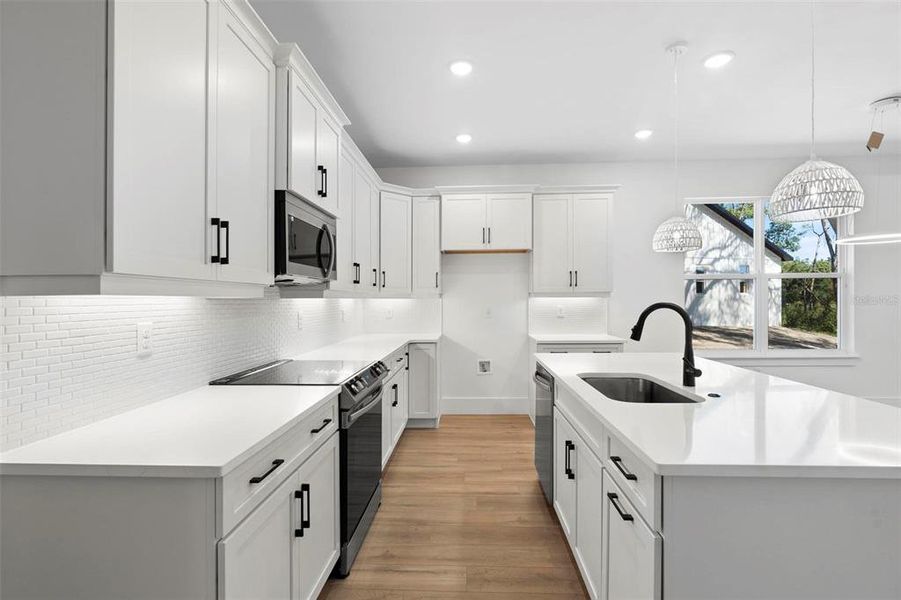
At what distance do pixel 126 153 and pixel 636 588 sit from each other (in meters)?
1.81

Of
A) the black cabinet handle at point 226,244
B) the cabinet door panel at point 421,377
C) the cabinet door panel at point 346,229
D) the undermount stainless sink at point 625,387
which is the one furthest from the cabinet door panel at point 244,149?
the cabinet door panel at point 421,377

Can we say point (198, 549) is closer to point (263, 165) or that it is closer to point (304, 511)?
point (304, 511)

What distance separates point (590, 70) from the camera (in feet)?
9.26

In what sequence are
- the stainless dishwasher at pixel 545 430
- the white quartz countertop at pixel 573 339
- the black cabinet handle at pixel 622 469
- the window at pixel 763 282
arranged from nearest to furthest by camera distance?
the black cabinet handle at pixel 622 469
the stainless dishwasher at pixel 545 430
the white quartz countertop at pixel 573 339
the window at pixel 763 282

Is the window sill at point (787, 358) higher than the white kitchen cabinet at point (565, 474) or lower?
higher

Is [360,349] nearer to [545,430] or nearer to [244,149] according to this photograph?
[545,430]

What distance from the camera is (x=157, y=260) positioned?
1.21 m

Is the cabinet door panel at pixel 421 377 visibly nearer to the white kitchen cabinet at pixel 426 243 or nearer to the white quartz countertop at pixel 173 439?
the white kitchen cabinet at pixel 426 243

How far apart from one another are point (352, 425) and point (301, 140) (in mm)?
1394

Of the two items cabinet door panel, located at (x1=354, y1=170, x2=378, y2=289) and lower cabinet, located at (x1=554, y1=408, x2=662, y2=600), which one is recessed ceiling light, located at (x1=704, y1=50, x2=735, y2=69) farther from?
cabinet door panel, located at (x1=354, y1=170, x2=378, y2=289)

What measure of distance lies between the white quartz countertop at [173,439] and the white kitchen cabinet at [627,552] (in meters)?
1.10

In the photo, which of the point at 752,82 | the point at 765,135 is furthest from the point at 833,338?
the point at 752,82

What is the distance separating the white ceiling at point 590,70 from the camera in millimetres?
2281

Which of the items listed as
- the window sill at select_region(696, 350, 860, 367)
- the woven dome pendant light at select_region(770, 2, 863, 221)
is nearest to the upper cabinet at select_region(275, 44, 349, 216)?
the woven dome pendant light at select_region(770, 2, 863, 221)
